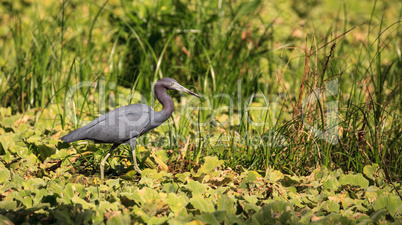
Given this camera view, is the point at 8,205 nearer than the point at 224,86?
Yes

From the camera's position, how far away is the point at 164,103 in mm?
3707

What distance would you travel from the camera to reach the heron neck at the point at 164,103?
12.0 ft

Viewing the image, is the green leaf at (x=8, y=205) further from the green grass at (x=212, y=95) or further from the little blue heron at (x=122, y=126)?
the green grass at (x=212, y=95)

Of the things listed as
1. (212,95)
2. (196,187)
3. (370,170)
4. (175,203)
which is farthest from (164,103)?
(370,170)

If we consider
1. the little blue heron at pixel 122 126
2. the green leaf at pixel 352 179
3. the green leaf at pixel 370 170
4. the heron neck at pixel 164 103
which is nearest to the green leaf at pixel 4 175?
the little blue heron at pixel 122 126

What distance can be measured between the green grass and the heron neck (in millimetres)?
358

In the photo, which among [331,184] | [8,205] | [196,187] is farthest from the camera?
[331,184]

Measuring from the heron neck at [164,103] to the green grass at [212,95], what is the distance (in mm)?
358

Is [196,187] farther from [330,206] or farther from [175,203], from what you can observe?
[330,206]

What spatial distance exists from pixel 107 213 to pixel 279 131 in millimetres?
1578

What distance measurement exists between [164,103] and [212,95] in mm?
1288

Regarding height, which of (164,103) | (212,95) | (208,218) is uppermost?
(164,103)

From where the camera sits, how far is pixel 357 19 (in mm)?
9570

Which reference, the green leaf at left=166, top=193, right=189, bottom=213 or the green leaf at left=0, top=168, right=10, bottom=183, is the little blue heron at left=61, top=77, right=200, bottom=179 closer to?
the green leaf at left=0, top=168, right=10, bottom=183
